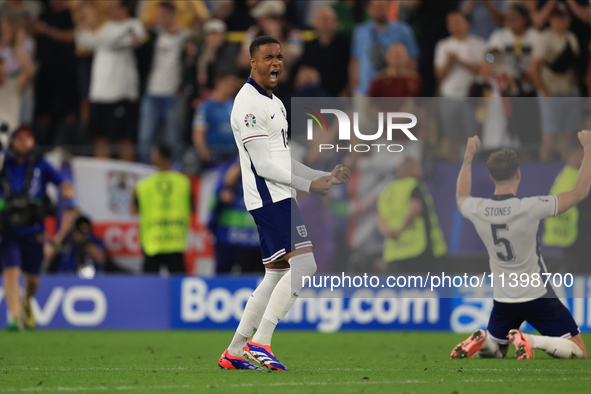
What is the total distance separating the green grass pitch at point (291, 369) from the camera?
16.9ft

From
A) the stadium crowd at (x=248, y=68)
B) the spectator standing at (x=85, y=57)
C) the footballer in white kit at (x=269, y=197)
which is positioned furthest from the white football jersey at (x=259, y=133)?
the spectator standing at (x=85, y=57)

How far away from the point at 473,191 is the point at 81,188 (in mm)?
7220

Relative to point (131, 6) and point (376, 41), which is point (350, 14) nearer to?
point (376, 41)

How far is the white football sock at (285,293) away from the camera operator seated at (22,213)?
5653mm

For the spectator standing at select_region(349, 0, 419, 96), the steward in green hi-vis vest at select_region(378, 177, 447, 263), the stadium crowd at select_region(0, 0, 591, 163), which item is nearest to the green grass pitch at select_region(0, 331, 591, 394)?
the steward in green hi-vis vest at select_region(378, 177, 447, 263)

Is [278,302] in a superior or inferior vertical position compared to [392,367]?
superior

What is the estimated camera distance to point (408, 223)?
35.0 ft

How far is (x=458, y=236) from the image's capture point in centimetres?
1018

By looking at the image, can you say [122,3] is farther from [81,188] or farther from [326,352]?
[326,352]

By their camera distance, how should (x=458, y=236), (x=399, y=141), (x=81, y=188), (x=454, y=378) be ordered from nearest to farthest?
(x=454, y=378) → (x=399, y=141) → (x=458, y=236) → (x=81, y=188)

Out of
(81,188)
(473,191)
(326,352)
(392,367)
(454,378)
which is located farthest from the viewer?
(81,188)

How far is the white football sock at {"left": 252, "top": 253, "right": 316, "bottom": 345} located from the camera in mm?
5863

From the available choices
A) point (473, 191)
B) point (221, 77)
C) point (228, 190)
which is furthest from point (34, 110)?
point (473, 191)

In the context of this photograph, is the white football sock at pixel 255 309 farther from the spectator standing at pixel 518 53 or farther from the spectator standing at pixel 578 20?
the spectator standing at pixel 578 20
